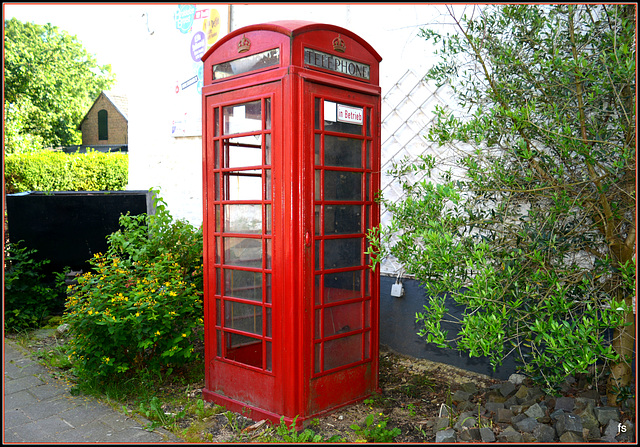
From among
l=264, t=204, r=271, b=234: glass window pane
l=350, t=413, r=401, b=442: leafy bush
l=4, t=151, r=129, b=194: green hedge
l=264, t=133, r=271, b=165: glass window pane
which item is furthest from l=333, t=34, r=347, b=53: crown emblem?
l=4, t=151, r=129, b=194: green hedge

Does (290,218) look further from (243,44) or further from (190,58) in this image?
(190,58)

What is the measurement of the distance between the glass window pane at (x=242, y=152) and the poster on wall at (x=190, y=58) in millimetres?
3502

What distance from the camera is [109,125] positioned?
39.2 meters

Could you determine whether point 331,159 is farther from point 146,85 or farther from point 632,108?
point 146,85

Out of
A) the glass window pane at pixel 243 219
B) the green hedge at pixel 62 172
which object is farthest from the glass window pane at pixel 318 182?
the green hedge at pixel 62 172

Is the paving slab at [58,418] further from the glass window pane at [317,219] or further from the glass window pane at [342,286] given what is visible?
the glass window pane at [317,219]

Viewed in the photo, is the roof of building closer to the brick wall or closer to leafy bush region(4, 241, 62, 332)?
the brick wall

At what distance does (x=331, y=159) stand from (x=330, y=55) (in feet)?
2.35

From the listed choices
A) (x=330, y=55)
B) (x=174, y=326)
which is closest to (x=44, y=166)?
(x=174, y=326)

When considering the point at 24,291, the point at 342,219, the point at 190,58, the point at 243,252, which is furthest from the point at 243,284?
the point at 190,58

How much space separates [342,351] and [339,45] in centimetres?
218

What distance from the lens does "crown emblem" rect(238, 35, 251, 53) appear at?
11.9ft

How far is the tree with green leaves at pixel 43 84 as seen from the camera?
26375 millimetres

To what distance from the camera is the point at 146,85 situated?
26.4 ft
